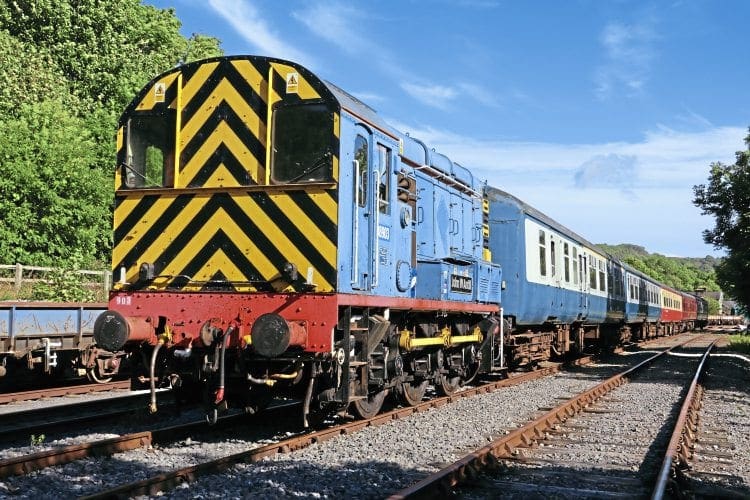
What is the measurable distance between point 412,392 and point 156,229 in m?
4.15

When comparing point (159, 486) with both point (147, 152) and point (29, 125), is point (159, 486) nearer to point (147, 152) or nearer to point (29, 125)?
point (147, 152)

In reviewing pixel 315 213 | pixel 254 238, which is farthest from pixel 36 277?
pixel 315 213

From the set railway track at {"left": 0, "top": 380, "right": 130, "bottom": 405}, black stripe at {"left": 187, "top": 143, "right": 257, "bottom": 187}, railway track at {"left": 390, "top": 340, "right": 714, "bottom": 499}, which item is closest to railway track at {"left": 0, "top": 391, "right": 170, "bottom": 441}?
railway track at {"left": 0, "top": 380, "right": 130, "bottom": 405}

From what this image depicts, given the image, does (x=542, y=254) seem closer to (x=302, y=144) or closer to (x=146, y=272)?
(x=302, y=144)

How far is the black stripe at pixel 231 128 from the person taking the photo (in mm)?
7355

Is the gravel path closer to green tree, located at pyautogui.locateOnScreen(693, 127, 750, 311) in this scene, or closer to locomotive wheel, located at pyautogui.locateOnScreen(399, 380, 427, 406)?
locomotive wheel, located at pyautogui.locateOnScreen(399, 380, 427, 406)

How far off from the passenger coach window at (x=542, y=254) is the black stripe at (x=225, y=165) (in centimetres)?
928

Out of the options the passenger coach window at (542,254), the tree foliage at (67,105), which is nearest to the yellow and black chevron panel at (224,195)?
the passenger coach window at (542,254)

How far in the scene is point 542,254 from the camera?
15.7m

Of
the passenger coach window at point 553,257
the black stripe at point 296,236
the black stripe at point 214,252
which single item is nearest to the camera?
the black stripe at point 296,236

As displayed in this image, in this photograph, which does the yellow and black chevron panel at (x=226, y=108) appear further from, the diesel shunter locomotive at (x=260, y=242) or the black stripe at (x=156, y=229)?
the black stripe at (x=156, y=229)

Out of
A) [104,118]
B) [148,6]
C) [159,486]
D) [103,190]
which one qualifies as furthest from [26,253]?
[159,486]

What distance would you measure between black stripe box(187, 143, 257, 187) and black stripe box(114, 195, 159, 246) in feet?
1.52

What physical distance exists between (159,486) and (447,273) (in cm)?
540
